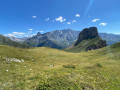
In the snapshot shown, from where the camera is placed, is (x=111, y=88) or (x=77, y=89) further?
(x=111, y=88)

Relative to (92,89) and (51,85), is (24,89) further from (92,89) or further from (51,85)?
(92,89)

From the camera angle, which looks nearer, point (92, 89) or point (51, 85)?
point (51, 85)

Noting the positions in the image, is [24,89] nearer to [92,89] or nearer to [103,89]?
[92,89]

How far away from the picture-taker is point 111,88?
13.3 m

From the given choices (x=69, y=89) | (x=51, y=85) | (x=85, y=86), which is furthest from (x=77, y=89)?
(x=51, y=85)

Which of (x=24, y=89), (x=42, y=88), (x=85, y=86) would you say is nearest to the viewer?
(x=42, y=88)

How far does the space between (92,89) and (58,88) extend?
17.5 ft

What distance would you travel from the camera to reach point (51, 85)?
11.3 meters

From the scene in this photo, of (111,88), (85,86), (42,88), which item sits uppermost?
(42,88)

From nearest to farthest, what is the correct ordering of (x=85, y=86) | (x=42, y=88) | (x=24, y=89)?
(x=42, y=88) → (x=24, y=89) → (x=85, y=86)

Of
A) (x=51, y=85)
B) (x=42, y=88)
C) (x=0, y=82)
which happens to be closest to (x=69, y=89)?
(x=51, y=85)

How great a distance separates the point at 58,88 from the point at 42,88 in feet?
7.09

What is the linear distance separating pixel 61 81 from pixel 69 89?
1.79 m

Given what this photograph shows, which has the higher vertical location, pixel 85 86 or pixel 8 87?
pixel 8 87
